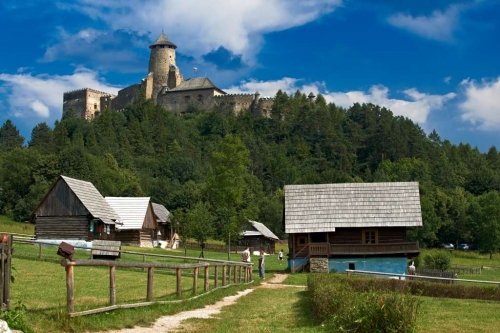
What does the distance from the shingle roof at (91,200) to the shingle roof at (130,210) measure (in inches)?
236

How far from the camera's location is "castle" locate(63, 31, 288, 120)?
150m

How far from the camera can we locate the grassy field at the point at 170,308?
11.8 m

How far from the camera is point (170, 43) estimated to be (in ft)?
526

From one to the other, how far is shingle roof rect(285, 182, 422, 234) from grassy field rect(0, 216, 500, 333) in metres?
14.1

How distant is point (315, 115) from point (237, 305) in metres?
119

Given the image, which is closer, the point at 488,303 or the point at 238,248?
the point at 488,303

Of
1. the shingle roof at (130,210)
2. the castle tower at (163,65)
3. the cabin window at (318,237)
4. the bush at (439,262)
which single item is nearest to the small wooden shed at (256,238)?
the shingle roof at (130,210)

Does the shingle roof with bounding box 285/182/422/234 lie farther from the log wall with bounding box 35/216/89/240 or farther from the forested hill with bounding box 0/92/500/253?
the forested hill with bounding box 0/92/500/253

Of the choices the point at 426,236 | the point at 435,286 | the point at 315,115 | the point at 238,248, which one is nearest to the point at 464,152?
the point at 315,115

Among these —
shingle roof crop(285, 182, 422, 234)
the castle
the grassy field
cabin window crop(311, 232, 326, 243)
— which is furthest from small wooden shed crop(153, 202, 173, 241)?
the castle

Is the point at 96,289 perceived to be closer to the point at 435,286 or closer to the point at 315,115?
the point at 435,286

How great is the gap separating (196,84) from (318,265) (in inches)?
4735

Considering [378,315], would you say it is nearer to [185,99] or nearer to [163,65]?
[185,99]

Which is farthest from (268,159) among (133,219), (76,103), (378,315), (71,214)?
(378,315)
